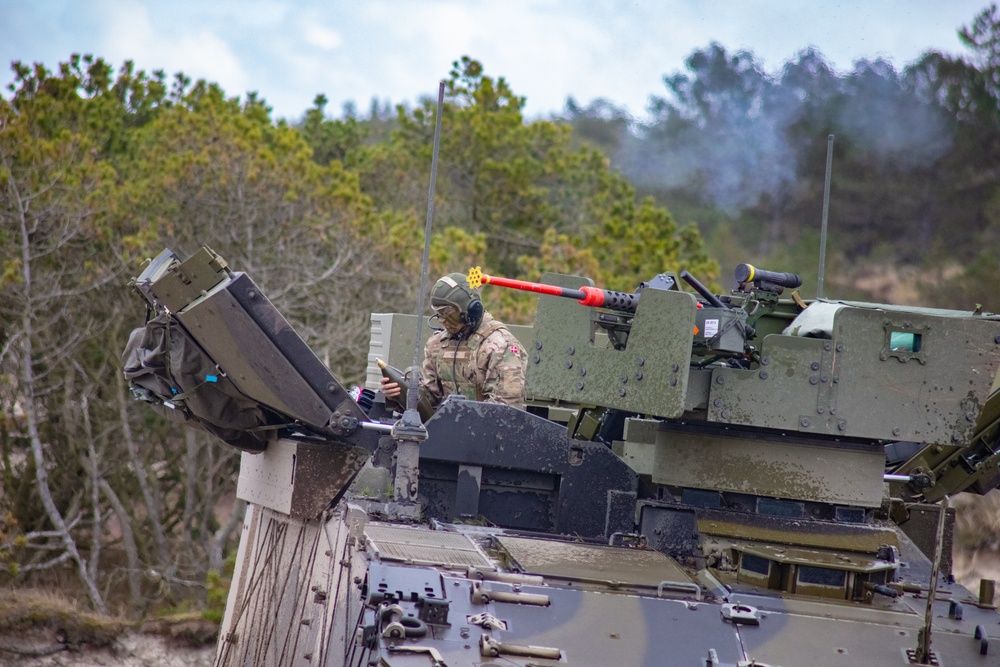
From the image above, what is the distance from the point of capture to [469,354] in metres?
9.30

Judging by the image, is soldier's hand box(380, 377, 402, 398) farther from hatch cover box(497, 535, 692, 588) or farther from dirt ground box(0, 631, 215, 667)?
dirt ground box(0, 631, 215, 667)

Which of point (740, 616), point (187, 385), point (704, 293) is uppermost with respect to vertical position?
point (704, 293)

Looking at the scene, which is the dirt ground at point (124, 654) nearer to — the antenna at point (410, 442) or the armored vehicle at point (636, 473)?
the armored vehicle at point (636, 473)

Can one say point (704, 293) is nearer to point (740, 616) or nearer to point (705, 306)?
point (705, 306)

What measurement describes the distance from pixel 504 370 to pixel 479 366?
223 millimetres

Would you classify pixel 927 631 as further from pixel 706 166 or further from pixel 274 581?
pixel 706 166

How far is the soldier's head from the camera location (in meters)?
9.03

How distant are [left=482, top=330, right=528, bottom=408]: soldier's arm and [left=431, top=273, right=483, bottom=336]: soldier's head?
0.70 feet

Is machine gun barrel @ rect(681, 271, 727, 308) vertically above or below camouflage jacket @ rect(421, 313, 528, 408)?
above

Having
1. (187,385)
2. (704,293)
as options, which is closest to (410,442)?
(187,385)

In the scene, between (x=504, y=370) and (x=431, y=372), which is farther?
(x=431, y=372)

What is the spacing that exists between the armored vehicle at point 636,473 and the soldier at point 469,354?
56.7 inches

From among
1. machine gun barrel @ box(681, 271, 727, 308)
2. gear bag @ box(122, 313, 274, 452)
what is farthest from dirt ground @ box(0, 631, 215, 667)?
machine gun barrel @ box(681, 271, 727, 308)

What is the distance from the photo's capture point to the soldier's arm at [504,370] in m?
9.02
